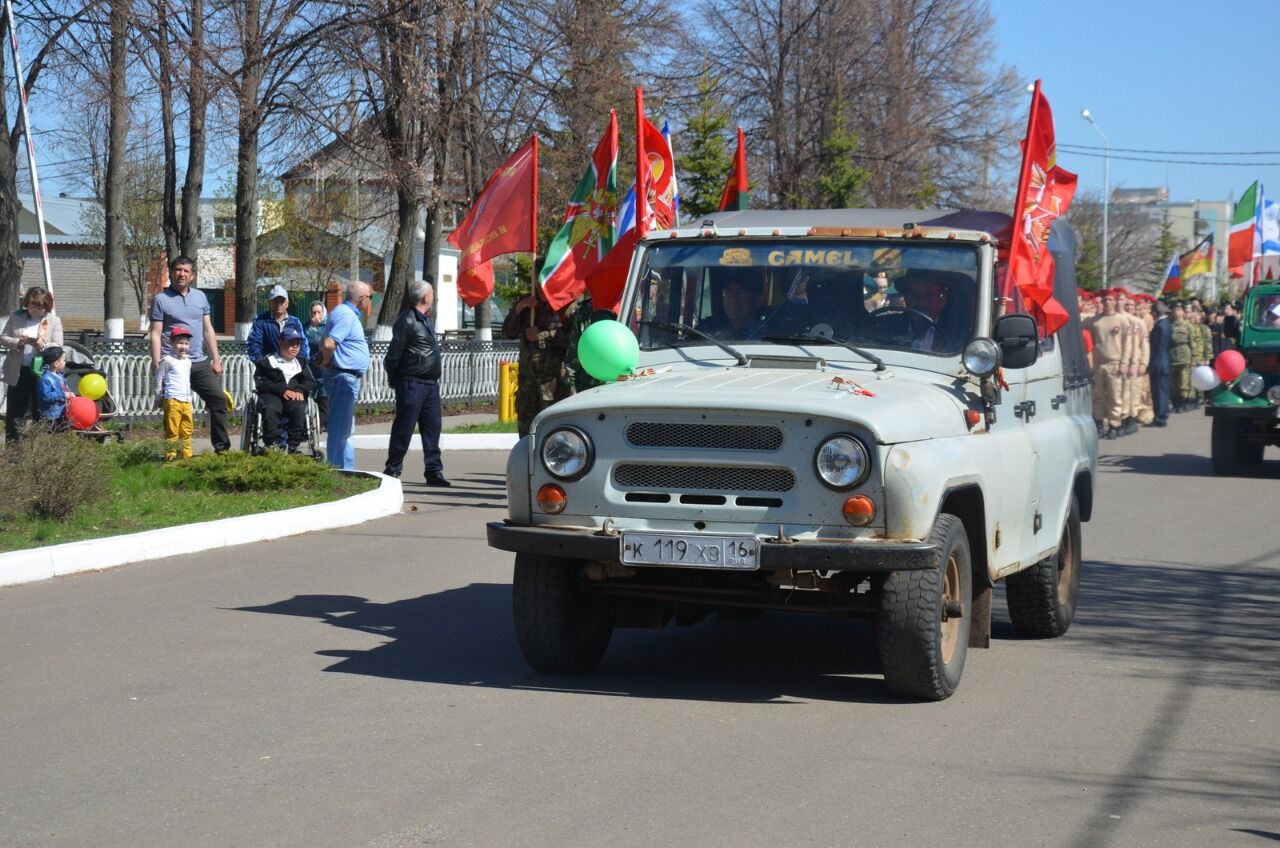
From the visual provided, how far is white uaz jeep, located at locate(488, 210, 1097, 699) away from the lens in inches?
249

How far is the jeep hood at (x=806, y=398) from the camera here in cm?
632

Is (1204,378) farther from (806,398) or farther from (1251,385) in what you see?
(806,398)

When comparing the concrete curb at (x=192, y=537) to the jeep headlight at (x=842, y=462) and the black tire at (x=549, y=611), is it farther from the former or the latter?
the jeep headlight at (x=842, y=462)

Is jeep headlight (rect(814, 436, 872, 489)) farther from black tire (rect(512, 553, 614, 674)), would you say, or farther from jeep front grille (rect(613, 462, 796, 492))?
black tire (rect(512, 553, 614, 674))

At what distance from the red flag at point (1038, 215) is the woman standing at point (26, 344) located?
425 inches

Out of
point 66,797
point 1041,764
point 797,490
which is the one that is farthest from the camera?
point 797,490

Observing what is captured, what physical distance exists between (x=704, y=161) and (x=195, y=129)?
43.0ft

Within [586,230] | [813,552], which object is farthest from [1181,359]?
[813,552]

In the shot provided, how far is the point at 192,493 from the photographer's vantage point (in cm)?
1308

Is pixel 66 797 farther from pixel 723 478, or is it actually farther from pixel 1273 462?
pixel 1273 462

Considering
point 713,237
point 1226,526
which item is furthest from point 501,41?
point 713,237

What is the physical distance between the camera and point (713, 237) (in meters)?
7.88

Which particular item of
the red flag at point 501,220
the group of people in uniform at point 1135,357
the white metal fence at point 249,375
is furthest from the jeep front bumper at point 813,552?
the group of people in uniform at point 1135,357

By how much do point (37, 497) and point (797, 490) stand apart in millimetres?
6754
